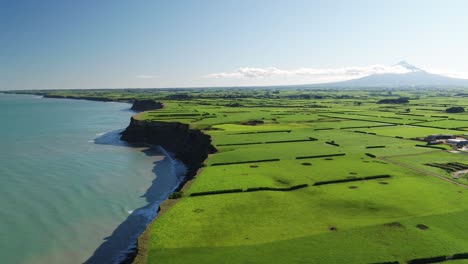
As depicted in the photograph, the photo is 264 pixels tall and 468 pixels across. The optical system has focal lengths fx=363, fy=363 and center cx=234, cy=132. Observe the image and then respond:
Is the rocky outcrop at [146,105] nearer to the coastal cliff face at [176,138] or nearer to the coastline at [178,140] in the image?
the coastal cliff face at [176,138]

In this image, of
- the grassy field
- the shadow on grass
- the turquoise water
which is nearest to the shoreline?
the shadow on grass

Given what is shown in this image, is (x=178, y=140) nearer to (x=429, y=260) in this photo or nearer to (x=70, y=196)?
(x=70, y=196)

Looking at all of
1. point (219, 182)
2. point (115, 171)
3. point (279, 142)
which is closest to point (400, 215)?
point (219, 182)

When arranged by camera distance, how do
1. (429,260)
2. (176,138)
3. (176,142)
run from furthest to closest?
1. (176,138)
2. (176,142)
3. (429,260)

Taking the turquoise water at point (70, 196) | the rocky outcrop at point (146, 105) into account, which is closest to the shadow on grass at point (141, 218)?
the turquoise water at point (70, 196)

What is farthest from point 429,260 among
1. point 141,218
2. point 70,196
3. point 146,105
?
point 146,105

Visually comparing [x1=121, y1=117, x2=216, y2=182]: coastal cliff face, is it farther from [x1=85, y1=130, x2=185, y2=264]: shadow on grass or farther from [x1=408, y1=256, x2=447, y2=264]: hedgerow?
[x1=408, y1=256, x2=447, y2=264]: hedgerow

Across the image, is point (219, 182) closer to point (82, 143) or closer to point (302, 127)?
point (302, 127)
